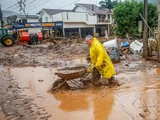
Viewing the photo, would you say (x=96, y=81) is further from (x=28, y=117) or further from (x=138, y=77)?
(x=28, y=117)

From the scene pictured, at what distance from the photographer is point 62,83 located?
20.3 feet

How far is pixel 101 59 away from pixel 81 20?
102 ft

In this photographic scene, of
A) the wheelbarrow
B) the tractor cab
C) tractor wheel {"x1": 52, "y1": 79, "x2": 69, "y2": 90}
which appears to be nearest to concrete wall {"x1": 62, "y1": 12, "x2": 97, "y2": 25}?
the tractor cab

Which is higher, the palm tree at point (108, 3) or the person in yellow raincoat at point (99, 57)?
the palm tree at point (108, 3)

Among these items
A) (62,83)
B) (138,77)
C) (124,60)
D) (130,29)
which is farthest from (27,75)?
(130,29)

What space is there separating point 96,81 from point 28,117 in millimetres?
2803

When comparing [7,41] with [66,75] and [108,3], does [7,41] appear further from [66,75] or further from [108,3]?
[108,3]

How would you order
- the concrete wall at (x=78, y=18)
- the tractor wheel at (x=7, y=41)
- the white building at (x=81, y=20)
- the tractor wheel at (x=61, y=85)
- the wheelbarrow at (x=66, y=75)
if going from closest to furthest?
the wheelbarrow at (x=66, y=75) → the tractor wheel at (x=61, y=85) → the tractor wheel at (x=7, y=41) → the concrete wall at (x=78, y=18) → the white building at (x=81, y=20)

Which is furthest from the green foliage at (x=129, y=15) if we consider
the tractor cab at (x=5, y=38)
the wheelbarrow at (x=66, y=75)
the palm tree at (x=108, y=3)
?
the palm tree at (x=108, y=3)

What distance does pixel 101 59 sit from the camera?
5.95 meters

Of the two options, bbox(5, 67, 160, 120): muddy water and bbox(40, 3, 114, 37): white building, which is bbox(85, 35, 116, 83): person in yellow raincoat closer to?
bbox(5, 67, 160, 120): muddy water

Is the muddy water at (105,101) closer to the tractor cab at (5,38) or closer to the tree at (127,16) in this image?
the tractor cab at (5,38)

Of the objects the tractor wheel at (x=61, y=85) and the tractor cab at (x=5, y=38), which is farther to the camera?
the tractor cab at (x=5, y=38)

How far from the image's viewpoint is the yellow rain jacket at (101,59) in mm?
5977
